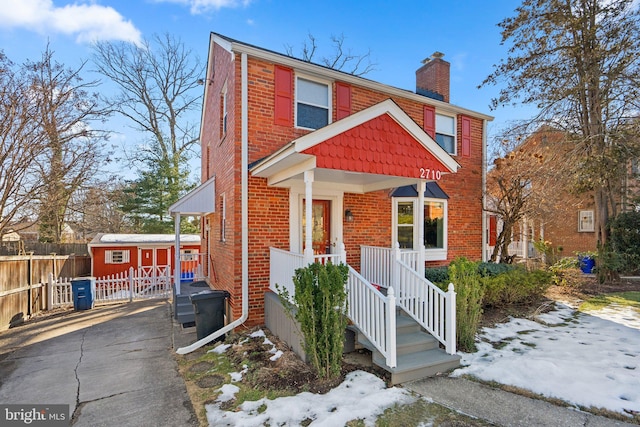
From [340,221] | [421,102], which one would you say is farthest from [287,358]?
[421,102]

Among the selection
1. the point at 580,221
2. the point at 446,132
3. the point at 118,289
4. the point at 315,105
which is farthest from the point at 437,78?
the point at 580,221

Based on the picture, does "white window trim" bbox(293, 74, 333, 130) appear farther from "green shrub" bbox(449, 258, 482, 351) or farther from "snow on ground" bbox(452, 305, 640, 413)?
"snow on ground" bbox(452, 305, 640, 413)

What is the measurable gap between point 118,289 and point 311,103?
10.6m

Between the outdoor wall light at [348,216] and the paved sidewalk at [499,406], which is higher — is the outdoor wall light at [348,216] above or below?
above

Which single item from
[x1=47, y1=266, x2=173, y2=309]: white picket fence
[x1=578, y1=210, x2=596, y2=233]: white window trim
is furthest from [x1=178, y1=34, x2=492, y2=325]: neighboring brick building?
A: [x1=578, y1=210, x2=596, y2=233]: white window trim

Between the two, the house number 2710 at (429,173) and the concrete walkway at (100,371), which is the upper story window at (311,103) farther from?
the concrete walkway at (100,371)

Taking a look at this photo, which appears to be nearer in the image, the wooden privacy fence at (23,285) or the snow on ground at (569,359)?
the snow on ground at (569,359)

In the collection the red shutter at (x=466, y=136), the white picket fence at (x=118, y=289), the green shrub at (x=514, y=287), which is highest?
the red shutter at (x=466, y=136)

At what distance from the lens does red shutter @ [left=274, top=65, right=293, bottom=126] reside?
23.0 ft

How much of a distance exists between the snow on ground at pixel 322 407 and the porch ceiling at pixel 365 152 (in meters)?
3.22

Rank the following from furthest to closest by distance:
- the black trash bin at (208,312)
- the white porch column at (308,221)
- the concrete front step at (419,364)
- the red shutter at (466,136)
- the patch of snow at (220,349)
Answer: the red shutter at (466,136) → the black trash bin at (208,312) → the patch of snow at (220,349) → the white porch column at (308,221) → the concrete front step at (419,364)

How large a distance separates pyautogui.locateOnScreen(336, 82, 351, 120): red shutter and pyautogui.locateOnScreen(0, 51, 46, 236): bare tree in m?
9.44

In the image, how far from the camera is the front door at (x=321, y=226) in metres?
7.64

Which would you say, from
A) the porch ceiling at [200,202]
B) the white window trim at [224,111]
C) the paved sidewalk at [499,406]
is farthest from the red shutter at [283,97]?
the paved sidewalk at [499,406]
